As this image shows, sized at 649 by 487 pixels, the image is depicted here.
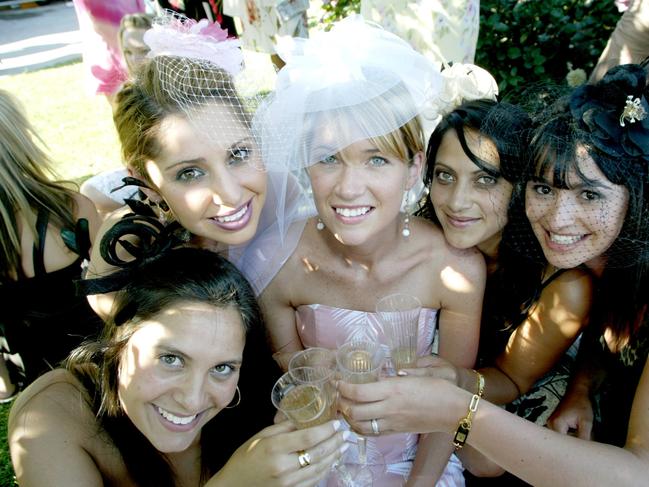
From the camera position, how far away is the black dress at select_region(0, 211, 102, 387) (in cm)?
309

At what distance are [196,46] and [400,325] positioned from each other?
151cm

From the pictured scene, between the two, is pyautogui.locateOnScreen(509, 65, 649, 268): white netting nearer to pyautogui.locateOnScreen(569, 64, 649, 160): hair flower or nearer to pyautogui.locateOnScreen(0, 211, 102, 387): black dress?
pyautogui.locateOnScreen(569, 64, 649, 160): hair flower

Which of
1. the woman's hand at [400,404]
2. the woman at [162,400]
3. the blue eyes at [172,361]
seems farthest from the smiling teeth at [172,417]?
the woman's hand at [400,404]

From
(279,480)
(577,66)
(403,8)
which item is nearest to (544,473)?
(279,480)

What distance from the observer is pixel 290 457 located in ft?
6.07

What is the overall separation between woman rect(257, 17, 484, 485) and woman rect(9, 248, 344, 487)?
443 millimetres

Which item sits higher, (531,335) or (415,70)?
(415,70)

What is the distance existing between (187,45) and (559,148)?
164 centimetres

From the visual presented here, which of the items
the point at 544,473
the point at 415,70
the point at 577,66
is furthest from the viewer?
the point at 577,66

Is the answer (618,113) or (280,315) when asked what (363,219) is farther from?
(618,113)

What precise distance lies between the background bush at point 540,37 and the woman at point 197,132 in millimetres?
3801

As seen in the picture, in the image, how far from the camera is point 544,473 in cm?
199

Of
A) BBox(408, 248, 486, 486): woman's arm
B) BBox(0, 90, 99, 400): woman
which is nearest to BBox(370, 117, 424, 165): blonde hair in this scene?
BBox(408, 248, 486, 486): woman's arm

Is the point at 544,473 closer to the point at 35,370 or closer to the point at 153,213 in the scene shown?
the point at 153,213
